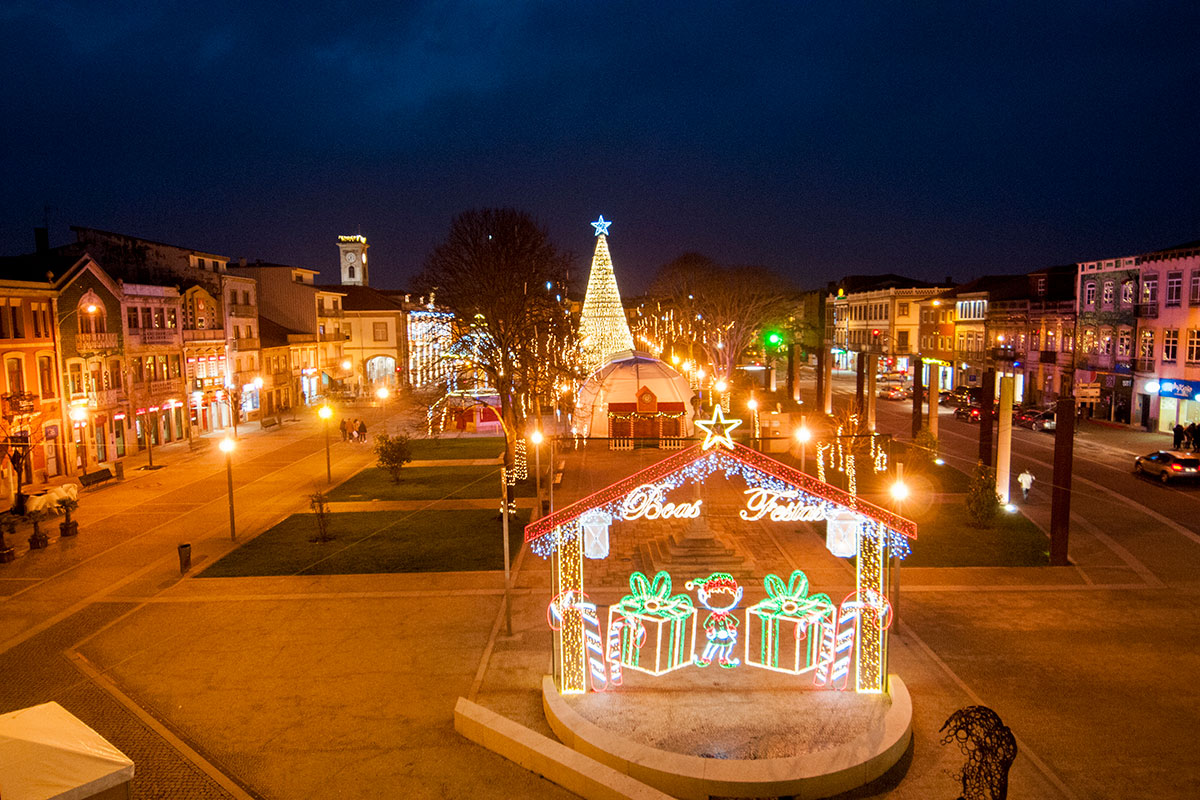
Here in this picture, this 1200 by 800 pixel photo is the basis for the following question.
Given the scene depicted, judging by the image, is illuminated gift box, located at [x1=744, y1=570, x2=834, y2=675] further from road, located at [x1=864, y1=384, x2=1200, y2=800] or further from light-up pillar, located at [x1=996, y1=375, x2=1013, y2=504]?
light-up pillar, located at [x1=996, y1=375, x2=1013, y2=504]

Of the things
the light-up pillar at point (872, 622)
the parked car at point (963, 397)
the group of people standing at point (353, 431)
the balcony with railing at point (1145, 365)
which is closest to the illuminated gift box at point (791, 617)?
the light-up pillar at point (872, 622)

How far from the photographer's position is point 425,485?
95.5ft

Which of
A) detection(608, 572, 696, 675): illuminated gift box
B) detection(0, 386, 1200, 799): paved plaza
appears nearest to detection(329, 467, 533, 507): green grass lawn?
detection(0, 386, 1200, 799): paved plaza

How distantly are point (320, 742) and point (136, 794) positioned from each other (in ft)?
7.70

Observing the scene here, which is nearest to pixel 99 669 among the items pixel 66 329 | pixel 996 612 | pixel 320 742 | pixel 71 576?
pixel 320 742

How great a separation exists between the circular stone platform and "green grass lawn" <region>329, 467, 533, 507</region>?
1584cm

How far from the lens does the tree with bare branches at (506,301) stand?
2914cm

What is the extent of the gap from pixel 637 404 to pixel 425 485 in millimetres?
12590

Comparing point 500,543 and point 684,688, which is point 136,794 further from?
Result: point 500,543

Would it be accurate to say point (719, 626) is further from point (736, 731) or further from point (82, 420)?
point (82, 420)

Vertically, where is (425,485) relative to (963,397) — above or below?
below

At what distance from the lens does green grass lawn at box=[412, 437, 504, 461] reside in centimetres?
3578

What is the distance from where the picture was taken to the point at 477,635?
14.7 meters

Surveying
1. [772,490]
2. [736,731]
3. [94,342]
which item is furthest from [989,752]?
[94,342]
